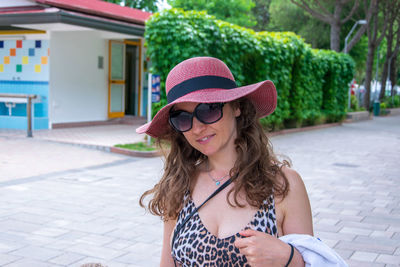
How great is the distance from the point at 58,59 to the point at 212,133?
44.8ft

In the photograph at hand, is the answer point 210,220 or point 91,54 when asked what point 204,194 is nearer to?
point 210,220

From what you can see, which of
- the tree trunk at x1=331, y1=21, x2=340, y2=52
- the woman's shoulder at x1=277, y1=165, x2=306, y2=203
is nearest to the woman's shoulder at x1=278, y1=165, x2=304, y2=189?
the woman's shoulder at x1=277, y1=165, x2=306, y2=203

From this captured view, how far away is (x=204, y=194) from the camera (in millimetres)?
2160

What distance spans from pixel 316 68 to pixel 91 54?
27.0 feet

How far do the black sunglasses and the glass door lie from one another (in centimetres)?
1526

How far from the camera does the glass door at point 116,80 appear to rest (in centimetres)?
1714

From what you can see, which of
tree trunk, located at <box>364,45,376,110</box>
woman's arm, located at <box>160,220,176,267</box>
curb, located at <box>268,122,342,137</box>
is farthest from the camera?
tree trunk, located at <box>364,45,376,110</box>

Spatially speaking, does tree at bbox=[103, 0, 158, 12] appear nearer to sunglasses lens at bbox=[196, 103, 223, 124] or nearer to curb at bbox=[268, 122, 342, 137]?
curb at bbox=[268, 122, 342, 137]

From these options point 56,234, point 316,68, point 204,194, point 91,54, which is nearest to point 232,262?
point 204,194

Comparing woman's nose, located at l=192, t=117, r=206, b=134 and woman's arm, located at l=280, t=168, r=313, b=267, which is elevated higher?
woman's nose, located at l=192, t=117, r=206, b=134

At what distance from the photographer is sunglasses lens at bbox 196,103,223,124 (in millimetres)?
2029

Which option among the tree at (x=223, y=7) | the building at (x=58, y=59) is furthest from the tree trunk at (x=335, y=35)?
the building at (x=58, y=59)

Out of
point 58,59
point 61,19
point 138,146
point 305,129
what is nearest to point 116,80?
point 58,59

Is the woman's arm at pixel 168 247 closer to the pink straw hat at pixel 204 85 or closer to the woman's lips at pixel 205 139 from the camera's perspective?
the woman's lips at pixel 205 139
